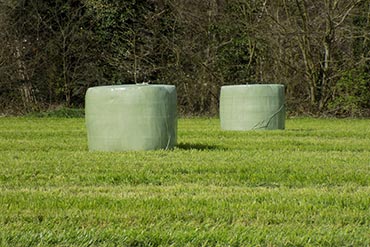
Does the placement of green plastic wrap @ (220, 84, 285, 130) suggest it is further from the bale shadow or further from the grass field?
the grass field

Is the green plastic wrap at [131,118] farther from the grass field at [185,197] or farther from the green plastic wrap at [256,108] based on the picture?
the green plastic wrap at [256,108]

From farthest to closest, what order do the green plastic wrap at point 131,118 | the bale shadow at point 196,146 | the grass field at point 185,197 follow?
the bale shadow at point 196,146 → the green plastic wrap at point 131,118 → the grass field at point 185,197

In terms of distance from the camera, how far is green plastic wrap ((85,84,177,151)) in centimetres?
819

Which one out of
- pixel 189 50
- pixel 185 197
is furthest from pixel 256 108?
pixel 185 197

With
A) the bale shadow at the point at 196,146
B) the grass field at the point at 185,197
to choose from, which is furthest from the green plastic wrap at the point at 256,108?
the grass field at the point at 185,197

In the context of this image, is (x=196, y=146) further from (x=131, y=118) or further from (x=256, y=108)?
(x=256, y=108)

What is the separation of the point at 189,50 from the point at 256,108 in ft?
21.5

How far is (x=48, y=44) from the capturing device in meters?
19.3

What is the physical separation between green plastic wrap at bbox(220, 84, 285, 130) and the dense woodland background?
4788 mm

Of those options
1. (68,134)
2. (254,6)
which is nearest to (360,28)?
(254,6)

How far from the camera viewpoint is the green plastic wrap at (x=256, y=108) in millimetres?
12828

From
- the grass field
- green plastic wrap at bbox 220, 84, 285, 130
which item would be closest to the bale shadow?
the grass field

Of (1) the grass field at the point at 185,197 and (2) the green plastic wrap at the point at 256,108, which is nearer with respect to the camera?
(1) the grass field at the point at 185,197

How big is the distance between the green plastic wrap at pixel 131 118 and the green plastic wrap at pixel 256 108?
4.76 m
